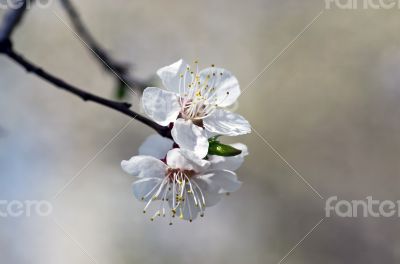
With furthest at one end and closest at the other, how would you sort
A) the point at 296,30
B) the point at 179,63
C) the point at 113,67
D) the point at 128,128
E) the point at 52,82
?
1. the point at 296,30
2. the point at 128,128
3. the point at 113,67
4. the point at 179,63
5. the point at 52,82

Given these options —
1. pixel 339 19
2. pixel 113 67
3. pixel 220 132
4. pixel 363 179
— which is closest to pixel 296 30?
pixel 339 19

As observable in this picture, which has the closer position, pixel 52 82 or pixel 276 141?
pixel 52 82

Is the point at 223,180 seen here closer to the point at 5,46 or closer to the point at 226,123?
the point at 226,123

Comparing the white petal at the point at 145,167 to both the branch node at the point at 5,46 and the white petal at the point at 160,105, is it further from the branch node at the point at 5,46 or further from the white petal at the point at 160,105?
the branch node at the point at 5,46

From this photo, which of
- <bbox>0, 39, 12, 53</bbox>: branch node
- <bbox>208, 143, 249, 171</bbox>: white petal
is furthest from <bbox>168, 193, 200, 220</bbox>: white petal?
<bbox>0, 39, 12, 53</bbox>: branch node

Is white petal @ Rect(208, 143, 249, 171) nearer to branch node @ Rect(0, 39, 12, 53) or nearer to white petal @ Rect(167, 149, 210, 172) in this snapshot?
white petal @ Rect(167, 149, 210, 172)

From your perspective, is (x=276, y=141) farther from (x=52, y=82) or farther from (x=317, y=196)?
(x=52, y=82)

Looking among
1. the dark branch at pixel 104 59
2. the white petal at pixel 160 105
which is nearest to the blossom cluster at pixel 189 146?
the white petal at pixel 160 105
